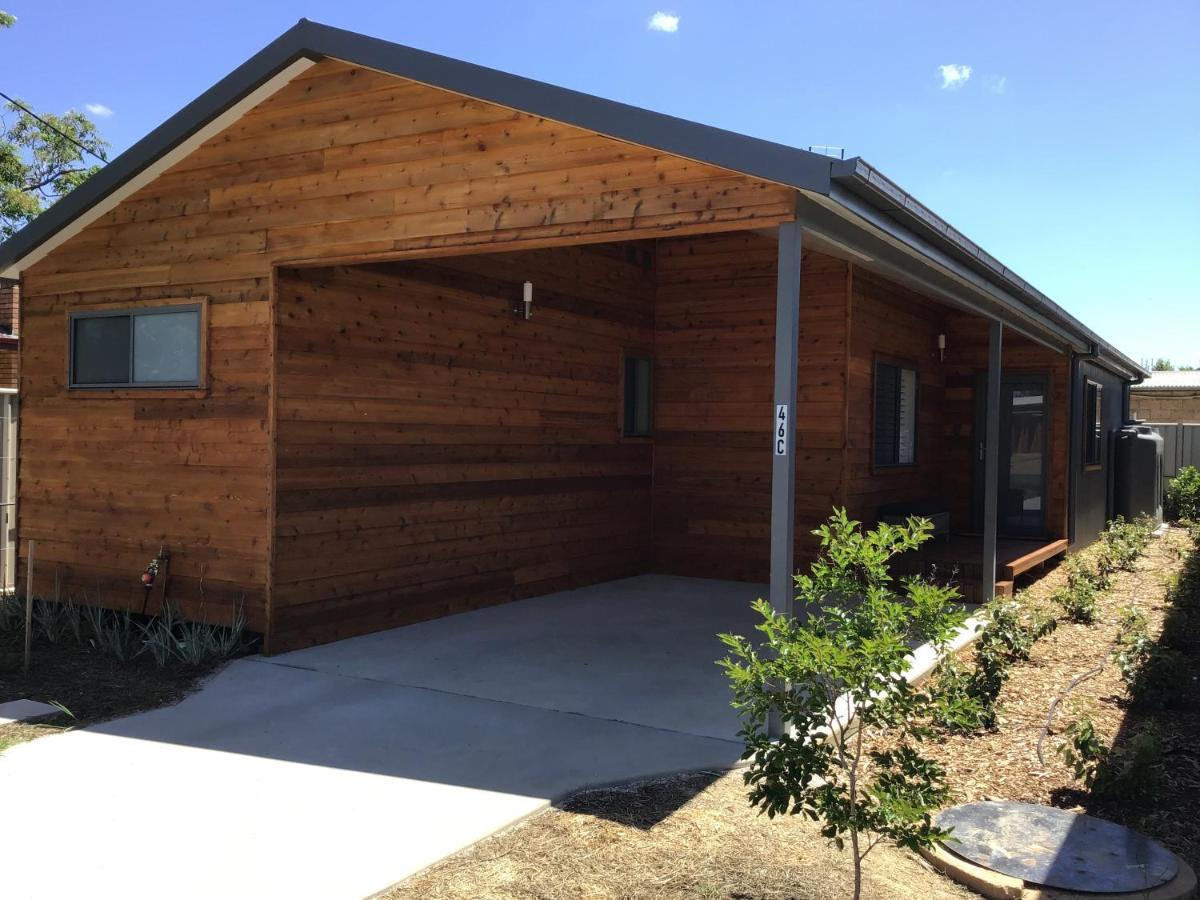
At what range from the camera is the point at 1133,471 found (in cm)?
1509

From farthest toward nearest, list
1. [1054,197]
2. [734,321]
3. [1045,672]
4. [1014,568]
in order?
[1054,197]
[734,321]
[1014,568]
[1045,672]

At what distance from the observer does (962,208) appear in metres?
37.4

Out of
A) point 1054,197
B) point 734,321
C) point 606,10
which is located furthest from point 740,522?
point 1054,197

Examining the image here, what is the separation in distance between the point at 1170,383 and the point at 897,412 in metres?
19.2

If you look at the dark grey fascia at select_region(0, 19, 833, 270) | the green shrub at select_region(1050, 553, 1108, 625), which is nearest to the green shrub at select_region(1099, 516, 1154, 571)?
the green shrub at select_region(1050, 553, 1108, 625)

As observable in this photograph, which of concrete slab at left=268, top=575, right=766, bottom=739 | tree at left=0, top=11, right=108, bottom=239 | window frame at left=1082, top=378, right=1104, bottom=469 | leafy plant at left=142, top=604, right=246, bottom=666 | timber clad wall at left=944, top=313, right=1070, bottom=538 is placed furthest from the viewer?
tree at left=0, top=11, right=108, bottom=239

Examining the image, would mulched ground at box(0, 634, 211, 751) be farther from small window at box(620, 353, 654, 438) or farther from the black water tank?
the black water tank

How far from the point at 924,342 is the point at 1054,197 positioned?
61.8 ft

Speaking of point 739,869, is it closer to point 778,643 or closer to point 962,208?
point 778,643

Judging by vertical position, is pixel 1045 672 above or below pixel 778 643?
below

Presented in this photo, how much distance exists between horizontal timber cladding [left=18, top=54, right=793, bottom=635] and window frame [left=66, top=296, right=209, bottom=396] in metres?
0.06

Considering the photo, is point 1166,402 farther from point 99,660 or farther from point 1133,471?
point 99,660

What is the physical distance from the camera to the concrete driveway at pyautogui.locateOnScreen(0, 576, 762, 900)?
3.46m

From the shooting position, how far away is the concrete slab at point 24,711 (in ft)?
16.9
